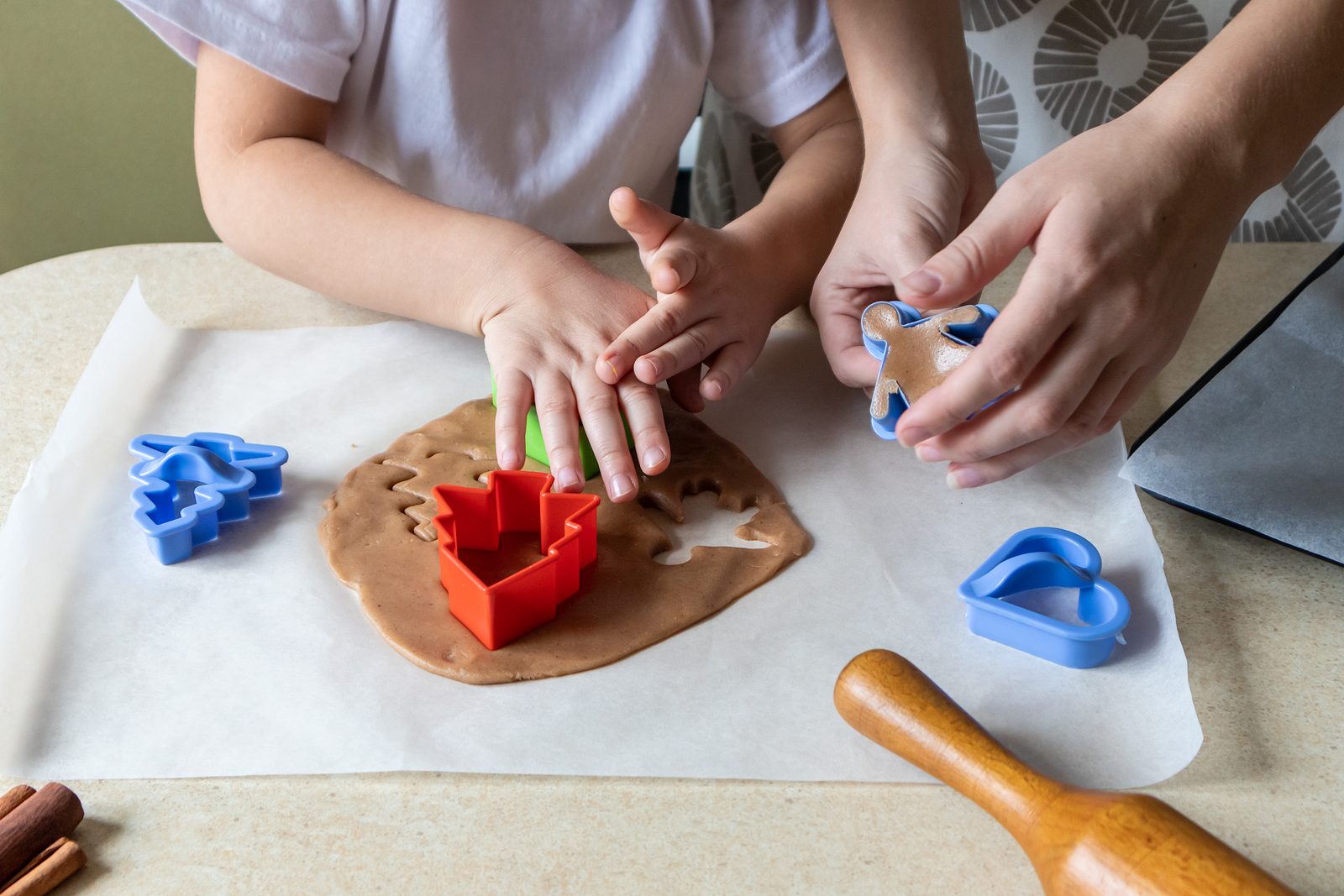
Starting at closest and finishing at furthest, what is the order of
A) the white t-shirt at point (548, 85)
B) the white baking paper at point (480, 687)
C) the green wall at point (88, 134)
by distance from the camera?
the white baking paper at point (480, 687), the white t-shirt at point (548, 85), the green wall at point (88, 134)

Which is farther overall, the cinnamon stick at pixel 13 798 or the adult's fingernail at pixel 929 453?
the adult's fingernail at pixel 929 453

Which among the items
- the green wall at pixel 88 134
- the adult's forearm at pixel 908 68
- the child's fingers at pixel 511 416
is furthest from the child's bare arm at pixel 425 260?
the green wall at pixel 88 134

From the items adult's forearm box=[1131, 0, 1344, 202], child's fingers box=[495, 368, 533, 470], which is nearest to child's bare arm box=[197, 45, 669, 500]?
child's fingers box=[495, 368, 533, 470]

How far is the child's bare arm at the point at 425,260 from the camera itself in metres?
0.71

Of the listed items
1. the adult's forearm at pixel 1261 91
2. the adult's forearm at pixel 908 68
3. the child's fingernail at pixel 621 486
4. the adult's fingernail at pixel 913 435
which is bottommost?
the child's fingernail at pixel 621 486

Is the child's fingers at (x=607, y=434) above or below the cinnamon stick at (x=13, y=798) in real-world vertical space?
above

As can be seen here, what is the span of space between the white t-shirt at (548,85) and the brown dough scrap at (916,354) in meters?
0.46

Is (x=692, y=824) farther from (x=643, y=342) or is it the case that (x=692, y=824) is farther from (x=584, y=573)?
(x=643, y=342)

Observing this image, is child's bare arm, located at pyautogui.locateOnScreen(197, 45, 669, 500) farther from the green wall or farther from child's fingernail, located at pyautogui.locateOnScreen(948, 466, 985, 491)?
the green wall

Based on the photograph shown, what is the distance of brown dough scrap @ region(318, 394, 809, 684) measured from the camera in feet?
1.91

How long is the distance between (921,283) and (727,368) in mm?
240

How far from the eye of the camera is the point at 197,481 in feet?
2.27

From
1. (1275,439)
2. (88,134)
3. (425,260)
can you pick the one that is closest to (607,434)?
(425,260)

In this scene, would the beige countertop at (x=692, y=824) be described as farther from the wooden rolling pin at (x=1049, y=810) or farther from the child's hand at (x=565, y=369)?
the child's hand at (x=565, y=369)
